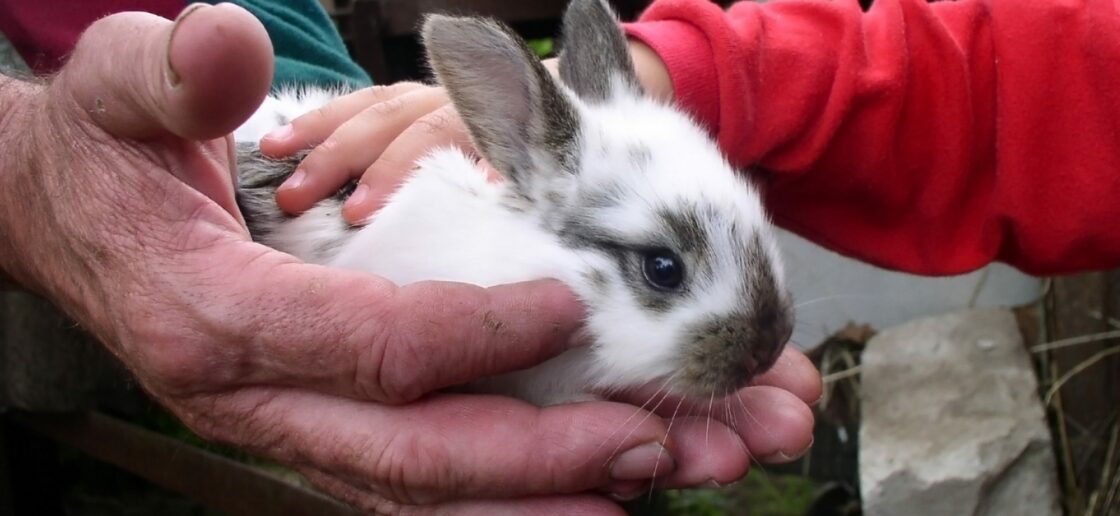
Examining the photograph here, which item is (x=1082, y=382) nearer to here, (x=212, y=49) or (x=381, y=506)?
(x=381, y=506)

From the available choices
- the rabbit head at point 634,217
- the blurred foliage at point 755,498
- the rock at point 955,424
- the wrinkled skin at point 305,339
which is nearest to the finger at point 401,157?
the rabbit head at point 634,217

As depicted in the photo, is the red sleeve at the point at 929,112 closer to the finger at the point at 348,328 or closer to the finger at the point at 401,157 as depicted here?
the finger at the point at 401,157

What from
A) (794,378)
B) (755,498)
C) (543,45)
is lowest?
(755,498)

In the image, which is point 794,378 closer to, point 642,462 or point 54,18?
point 642,462

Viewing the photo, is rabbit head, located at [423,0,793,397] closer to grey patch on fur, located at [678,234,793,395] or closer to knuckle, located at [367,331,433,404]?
grey patch on fur, located at [678,234,793,395]

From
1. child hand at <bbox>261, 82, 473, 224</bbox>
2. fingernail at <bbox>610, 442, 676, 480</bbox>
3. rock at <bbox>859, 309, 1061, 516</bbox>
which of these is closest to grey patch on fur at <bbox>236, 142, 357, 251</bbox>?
child hand at <bbox>261, 82, 473, 224</bbox>

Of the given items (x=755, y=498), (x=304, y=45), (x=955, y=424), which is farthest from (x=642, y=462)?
(x=755, y=498)

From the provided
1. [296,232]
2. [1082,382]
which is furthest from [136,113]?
[1082,382]
